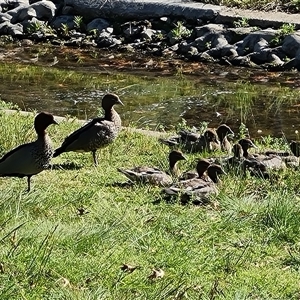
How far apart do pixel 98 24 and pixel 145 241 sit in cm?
1539

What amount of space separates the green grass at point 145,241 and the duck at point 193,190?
0.37ft

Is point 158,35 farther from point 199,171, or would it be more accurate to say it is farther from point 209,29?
point 199,171

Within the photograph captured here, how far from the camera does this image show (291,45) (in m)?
17.0

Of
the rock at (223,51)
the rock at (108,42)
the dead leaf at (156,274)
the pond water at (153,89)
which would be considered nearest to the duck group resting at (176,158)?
the dead leaf at (156,274)

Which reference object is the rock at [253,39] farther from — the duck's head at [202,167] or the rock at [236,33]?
the duck's head at [202,167]

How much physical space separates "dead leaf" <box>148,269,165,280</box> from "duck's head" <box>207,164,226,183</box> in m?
2.28

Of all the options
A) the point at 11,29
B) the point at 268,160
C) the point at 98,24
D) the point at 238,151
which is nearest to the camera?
the point at 268,160

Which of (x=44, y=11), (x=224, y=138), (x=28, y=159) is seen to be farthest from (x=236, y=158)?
(x=44, y=11)

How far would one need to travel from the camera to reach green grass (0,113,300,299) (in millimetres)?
5141

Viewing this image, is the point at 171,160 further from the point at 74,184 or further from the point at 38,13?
the point at 38,13

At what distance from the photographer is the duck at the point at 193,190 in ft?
23.4

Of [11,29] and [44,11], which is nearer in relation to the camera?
[11,29]

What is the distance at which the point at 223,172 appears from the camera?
25.5 feet

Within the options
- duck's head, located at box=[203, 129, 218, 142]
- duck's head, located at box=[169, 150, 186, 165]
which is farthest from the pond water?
duck's head, located at box=[169, 150, 186, 165]
